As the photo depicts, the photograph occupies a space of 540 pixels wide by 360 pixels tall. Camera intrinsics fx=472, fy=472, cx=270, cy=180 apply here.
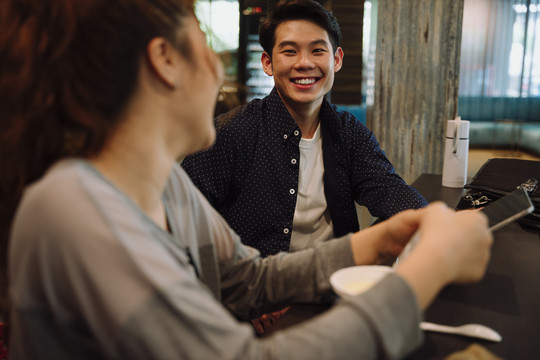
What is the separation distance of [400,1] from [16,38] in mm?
2728

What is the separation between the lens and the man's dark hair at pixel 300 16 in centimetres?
177

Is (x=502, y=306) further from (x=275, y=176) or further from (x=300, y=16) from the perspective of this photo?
(x=300, y=16)

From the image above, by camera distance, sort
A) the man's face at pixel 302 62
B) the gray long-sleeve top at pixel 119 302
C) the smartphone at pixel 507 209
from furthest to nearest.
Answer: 1. the man's face at pixel 302 62
2. the smartphone at pixel 507 209
3. the gray long-sleeve top at pixel 119 302

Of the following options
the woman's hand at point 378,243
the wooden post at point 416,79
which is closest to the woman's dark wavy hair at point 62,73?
the woman's hand at point 378,243

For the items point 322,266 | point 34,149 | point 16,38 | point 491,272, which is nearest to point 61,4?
point 16,38

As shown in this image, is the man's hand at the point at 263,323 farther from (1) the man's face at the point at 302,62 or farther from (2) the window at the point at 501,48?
(2) the window at the point at 501,48

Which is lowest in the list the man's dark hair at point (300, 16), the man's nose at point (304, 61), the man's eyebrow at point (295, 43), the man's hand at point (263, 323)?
the man's hand at point (263, 323)


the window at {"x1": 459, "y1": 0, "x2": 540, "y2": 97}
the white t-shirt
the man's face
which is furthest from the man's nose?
the window at {"x1": 459, "y1": 0, "x2": 540, "y2": 97}

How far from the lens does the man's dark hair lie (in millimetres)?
1774

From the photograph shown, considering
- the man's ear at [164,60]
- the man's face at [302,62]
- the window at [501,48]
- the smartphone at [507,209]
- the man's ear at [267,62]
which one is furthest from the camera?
the window at [501,48]

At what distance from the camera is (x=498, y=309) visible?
0.94m

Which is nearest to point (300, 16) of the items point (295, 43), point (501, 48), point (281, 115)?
point (295, 43)

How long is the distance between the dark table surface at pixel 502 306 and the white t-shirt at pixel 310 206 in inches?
24.3

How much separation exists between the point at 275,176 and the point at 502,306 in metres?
0.92
